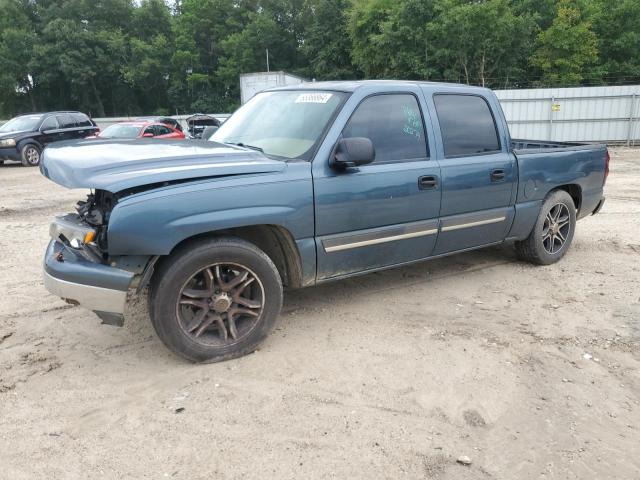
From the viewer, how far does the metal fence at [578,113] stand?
19328 millimetres

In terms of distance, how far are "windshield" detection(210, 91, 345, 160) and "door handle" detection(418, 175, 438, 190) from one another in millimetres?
914

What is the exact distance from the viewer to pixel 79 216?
12.1ft

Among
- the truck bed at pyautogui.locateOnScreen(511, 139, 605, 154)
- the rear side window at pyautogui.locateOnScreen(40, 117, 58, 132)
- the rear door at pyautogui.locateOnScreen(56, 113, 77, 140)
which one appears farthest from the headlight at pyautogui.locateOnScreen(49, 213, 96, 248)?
the rear door at pyautogui.locateOnScreen(56, 113, 77, 140)

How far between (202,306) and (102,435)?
3.16 feet

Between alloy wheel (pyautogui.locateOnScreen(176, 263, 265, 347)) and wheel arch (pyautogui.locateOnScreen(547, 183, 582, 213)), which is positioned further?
wheel arch (pyautogui.locateOnScreen(547, 183, 582, 213))

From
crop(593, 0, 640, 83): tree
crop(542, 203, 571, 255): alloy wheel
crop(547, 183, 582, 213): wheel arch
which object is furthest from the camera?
crop(593, 0, 640, 83): tree

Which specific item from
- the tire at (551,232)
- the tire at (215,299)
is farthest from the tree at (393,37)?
the tire at (215,299)

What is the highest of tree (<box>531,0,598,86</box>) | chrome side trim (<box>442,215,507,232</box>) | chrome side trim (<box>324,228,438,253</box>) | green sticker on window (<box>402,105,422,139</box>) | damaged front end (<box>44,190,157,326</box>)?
tree (<box>531,0,598,86</box>)

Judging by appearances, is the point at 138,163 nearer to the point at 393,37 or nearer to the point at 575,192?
the point at 575,192

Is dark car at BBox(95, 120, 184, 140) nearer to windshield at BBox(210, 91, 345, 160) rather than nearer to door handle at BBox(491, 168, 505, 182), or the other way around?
windshield at BBox(210, 91, 345, 160)

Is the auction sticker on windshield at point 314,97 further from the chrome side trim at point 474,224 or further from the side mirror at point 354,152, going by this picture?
the chrome side trim at point 474,224

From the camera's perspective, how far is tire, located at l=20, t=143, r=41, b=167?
635 inches

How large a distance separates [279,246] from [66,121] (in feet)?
52.8

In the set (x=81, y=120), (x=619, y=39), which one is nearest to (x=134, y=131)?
(x=81, y=120)
